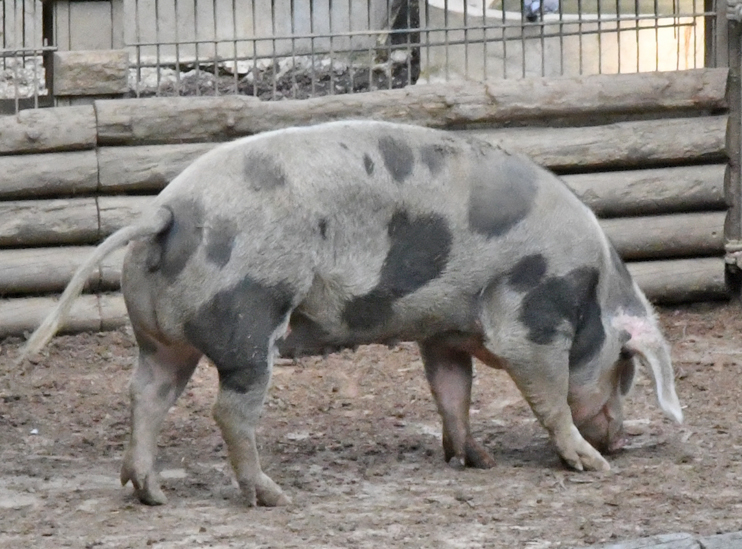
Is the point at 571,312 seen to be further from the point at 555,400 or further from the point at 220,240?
the point at 220,240

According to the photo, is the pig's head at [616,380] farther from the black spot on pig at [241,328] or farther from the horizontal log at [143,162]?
the horizontal log at [143,162]

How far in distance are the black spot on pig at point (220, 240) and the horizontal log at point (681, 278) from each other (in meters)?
4.43

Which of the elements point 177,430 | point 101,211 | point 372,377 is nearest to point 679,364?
point 372,377

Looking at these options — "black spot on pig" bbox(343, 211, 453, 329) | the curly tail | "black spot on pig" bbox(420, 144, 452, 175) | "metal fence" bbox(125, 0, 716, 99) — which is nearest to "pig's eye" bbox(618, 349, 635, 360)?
"black spot on pig" bbox(343, 211, 453, 329)

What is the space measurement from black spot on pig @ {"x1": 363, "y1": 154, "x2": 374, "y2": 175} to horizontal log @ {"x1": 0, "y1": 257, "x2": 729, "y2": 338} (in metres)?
3.29

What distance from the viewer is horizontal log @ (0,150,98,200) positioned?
7859 mm

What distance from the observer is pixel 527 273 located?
538 cm

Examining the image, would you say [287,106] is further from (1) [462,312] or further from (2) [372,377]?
(1) [462,312]

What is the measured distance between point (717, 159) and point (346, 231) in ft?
14.6

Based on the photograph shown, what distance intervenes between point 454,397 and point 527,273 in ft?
2.34

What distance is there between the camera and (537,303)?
539cm

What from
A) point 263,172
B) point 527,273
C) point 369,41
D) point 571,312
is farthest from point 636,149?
point 263,172

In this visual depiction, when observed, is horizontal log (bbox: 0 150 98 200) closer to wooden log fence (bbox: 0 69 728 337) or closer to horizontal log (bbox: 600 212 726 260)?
wooden log fence (bbox: 0 69 728 337)

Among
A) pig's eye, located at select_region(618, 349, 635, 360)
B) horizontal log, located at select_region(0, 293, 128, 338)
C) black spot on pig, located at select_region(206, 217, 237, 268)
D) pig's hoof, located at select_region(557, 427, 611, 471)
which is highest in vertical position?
black spot on pig, located at select_region(206, 217, 237, 268)
